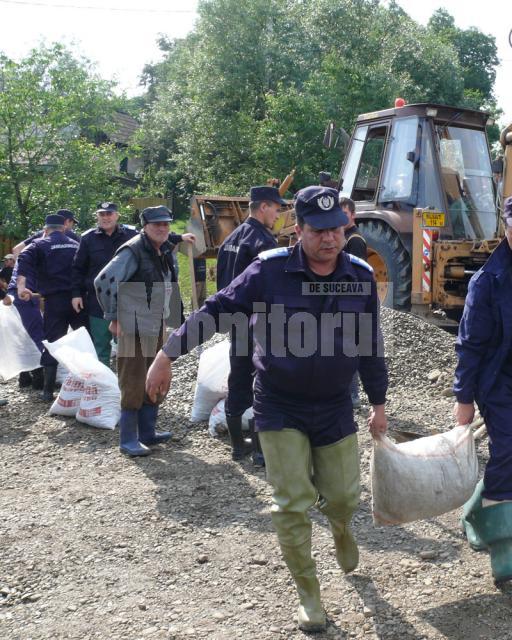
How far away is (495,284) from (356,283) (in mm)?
604

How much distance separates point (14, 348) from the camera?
7.48m

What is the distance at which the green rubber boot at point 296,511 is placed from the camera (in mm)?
3078

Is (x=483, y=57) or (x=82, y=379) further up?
(x=483, y=57)

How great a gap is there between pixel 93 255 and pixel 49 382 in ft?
4.45

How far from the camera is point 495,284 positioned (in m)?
3.30

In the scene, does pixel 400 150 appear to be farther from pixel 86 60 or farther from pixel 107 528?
pixel 86 60

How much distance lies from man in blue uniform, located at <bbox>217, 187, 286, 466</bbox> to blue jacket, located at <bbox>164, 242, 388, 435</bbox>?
5.76 feet

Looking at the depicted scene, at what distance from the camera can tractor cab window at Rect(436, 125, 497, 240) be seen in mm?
8961

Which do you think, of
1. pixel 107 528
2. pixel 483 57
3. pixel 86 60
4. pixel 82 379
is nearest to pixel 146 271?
pixel 82 379

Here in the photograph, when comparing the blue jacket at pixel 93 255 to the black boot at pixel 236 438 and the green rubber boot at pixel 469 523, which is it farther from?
the green rubber boot at pixel 469 523

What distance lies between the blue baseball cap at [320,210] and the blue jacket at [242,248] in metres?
1.92

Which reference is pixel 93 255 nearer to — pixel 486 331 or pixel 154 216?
pixel 154 216

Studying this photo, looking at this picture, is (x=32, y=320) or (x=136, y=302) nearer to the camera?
(x=136, y=302)

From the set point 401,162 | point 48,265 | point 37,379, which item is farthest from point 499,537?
point 401,162
